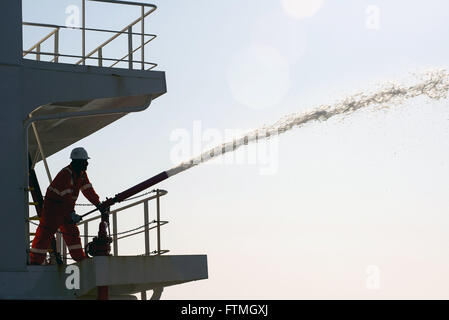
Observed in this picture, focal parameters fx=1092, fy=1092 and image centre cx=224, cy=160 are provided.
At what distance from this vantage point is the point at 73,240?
16078mm

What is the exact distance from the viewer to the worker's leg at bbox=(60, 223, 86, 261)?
16.0 metres

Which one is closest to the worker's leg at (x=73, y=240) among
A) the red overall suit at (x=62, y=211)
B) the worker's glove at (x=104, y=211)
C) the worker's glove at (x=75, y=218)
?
the red overall suit at (x=62, y=211)

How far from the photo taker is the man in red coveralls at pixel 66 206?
51.8 ft

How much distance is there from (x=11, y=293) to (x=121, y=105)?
428cm

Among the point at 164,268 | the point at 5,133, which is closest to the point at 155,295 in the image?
the point at 164,268

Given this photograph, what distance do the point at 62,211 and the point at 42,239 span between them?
511 mm

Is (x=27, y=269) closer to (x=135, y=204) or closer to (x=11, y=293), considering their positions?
(x=11, y=293)

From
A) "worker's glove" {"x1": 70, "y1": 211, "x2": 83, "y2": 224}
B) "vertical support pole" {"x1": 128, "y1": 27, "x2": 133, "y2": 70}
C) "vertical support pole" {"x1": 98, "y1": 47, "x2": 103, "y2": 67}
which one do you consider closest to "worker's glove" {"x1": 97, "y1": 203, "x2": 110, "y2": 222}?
"worker's glove" {"x1": 70, "y1": 211, "x2": 83, "y2": 224}

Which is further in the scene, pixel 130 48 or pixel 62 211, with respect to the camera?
pixel 130 48

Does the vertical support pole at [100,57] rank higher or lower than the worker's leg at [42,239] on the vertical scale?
higher

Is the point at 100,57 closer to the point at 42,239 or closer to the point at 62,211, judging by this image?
the point at 62,211

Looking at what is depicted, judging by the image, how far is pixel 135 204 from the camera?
659 inches

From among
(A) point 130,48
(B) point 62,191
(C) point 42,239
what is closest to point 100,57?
(A) point 130,48

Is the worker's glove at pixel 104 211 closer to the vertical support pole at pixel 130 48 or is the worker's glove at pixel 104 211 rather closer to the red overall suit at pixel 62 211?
the red overall suit at pixel 62 211
